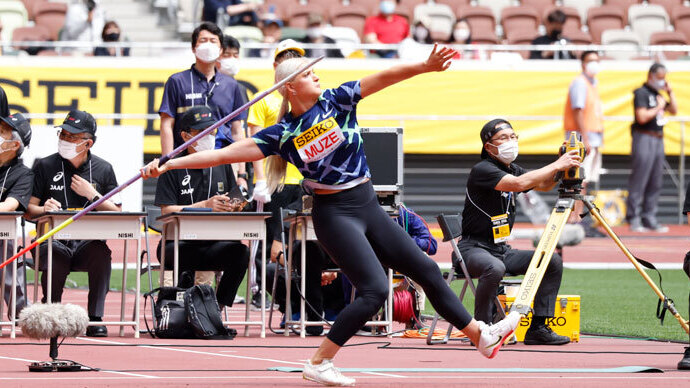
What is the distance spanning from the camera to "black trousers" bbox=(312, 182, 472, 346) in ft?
25.2

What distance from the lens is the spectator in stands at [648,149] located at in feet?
69.9

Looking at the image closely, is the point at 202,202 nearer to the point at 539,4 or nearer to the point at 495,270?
the point at 495,270

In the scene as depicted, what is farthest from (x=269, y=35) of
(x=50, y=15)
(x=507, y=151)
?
(x=507, y=151)

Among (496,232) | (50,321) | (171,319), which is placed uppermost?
(496,232)

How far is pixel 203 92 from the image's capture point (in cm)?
1200

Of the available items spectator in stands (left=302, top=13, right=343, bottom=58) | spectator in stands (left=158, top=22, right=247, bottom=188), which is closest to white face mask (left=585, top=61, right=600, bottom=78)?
spectator in stands (left=302, top=13, right=343, bottom=58)

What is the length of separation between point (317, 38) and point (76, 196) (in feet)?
38.9

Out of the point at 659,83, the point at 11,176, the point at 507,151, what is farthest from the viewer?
the point at 659,83

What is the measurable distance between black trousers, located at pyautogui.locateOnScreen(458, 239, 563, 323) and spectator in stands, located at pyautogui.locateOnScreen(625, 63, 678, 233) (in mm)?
11416

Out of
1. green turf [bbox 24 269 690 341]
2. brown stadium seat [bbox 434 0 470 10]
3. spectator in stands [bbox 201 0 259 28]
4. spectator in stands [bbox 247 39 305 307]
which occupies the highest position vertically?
brown stadium seat [bbox 434 0 470 10]

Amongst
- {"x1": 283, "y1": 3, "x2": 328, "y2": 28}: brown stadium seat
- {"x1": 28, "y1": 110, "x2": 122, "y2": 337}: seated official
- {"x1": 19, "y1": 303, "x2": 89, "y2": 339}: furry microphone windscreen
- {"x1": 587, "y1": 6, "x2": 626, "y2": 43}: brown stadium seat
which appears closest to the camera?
A: {"x1": 19, "y1": 303, "x2": 89, "y2": 339}: furry microphone windscreen

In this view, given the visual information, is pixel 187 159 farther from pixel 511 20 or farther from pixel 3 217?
pixel 511 20

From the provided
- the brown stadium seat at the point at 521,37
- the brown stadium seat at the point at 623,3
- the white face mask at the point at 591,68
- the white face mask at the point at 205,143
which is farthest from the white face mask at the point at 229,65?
the brown stadium seat at the point at 623,3

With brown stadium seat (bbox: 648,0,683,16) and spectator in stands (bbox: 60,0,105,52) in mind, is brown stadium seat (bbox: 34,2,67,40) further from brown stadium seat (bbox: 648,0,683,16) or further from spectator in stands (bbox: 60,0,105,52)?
brown stadium seat (bbox: 648,0,683,16)
